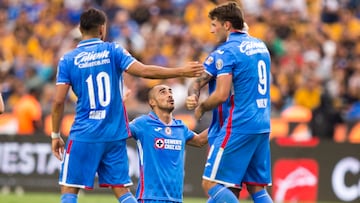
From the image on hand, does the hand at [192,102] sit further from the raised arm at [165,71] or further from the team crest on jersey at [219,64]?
the team crest on jersey at [219,64]

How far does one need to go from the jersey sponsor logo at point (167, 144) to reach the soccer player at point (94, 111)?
44 centimetres

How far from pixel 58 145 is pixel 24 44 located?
14653 mm

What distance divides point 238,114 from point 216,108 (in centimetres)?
25

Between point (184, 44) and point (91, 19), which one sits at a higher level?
point (184, 44)

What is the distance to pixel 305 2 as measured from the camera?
958 inches

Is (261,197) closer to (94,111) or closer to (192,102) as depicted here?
(192,102)

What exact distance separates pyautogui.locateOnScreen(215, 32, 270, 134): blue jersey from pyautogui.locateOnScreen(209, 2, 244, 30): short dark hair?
144 millimetres

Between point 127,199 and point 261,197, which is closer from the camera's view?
point 127,199

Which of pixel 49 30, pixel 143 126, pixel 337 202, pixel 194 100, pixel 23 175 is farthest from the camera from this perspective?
pixel 49 30

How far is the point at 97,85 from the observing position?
11188mm

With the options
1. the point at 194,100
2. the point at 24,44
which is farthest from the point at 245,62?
the point at 24,44

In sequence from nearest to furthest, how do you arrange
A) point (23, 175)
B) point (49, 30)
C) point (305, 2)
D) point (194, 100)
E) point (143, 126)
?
1. point (194, 100)
2. point (143, 126)
3. point (23, 175)
4. point (305, 2)
5. point (49, 30)

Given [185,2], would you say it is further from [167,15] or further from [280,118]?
[280,118]

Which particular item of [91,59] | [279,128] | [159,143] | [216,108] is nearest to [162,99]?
[159,143]
